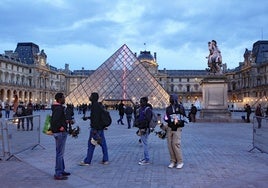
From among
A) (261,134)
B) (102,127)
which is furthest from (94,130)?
(261,134)

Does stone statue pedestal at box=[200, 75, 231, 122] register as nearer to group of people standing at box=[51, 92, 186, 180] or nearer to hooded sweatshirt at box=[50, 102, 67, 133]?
group of people standing at box=[51, 92, 186, 180]

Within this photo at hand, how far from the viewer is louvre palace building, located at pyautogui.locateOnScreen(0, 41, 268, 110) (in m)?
51.7

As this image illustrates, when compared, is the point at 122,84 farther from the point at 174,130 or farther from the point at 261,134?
the point at 174,130

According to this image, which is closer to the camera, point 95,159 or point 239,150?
point 95,159

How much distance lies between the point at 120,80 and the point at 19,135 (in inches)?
1675

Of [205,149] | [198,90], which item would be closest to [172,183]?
[205,149]

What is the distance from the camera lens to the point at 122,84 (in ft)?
171

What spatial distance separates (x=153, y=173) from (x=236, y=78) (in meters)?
95.4

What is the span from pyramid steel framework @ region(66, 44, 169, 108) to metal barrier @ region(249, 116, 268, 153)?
4085 cm

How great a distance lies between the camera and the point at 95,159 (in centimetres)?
866

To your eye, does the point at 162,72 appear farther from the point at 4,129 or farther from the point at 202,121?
the point at 4,129

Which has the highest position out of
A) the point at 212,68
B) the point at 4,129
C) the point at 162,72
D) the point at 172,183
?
the point at 162,72

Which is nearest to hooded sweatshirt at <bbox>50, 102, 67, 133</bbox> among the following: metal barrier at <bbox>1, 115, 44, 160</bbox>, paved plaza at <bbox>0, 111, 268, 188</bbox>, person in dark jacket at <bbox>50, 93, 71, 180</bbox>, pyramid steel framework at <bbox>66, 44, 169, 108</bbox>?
person in dark jacket at <bbox>50, 93, 71, 180</bbox>

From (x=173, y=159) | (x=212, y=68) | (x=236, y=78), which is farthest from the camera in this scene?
(x=236, y=78)
